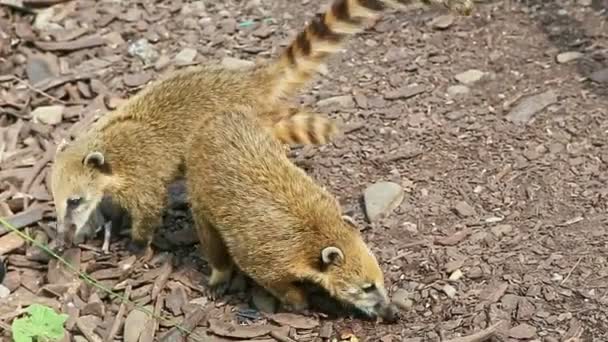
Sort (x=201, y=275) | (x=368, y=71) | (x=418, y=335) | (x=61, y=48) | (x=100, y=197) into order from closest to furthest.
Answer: (x=418, y=335) < (x=201, y=275) < (x=100, y=197) < (x=368, y=71) < (x=61, y=48)

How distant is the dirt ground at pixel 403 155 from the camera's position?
5195 mm

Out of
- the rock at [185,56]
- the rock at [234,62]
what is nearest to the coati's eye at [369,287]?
the rock at [234,62]

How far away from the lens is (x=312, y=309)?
5.35 metres

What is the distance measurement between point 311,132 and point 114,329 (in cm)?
152

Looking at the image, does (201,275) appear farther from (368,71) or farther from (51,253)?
(368,71)

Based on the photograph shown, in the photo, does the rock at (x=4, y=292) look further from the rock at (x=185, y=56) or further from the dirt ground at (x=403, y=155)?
the rock at (x=185, y=56)

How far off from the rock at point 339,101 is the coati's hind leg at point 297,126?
578 millimetres

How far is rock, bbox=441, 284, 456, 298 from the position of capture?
17.0 ft

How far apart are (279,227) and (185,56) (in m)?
2.25

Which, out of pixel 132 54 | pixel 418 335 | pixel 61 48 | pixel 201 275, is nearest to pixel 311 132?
pixel 201 275

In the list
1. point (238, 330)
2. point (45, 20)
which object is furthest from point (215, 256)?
point (45, 20)

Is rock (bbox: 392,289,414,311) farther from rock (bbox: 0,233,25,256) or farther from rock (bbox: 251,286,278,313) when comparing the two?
rock (bbox: 0,233,25,256)

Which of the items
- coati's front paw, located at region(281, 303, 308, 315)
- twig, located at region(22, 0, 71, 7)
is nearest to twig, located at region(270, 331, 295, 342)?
coati's front paw, located at region(281, 303, 308, 315)

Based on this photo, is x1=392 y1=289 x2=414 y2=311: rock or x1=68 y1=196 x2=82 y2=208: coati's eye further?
x1=68 y1=196 x2=82 y2=208: coati's eye
